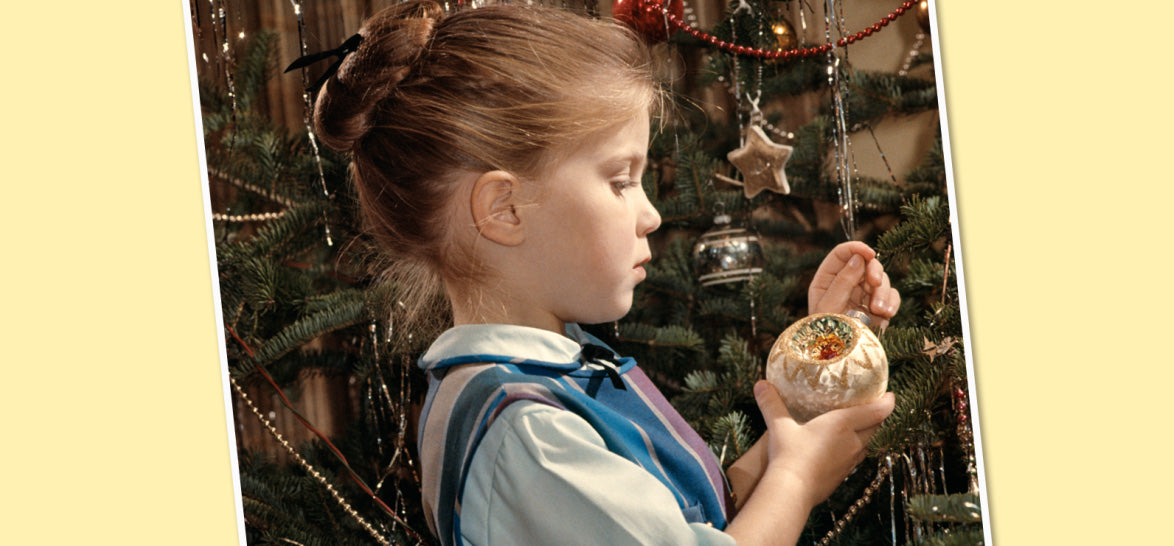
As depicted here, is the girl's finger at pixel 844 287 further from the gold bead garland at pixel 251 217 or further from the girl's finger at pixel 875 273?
the gold bead garland at pixel 251 217

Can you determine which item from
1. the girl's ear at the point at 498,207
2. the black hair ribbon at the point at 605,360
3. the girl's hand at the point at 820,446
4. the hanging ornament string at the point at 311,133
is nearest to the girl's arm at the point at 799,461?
the girl's hand at the point at 820,446

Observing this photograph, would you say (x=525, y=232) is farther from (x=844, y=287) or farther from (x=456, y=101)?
(x=844, y=287)

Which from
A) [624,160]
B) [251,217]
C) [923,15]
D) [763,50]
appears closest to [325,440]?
[251,217]

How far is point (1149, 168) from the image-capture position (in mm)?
709

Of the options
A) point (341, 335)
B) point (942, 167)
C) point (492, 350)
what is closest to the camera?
point (492, 350)

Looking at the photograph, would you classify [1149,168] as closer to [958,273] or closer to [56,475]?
[958,273]

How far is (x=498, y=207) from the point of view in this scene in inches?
28.0

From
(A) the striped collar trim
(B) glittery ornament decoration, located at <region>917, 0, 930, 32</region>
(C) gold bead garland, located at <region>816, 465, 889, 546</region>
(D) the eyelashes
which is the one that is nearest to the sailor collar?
(A) the striped collar trim

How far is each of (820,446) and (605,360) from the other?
16 cm

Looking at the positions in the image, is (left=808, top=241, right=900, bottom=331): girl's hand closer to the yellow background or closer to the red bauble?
the yellow background

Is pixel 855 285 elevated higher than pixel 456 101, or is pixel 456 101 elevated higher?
pixel 456 101

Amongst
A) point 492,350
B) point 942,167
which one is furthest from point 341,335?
point 942,167

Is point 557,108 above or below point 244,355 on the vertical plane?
above

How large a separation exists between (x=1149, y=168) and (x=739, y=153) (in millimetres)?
343
